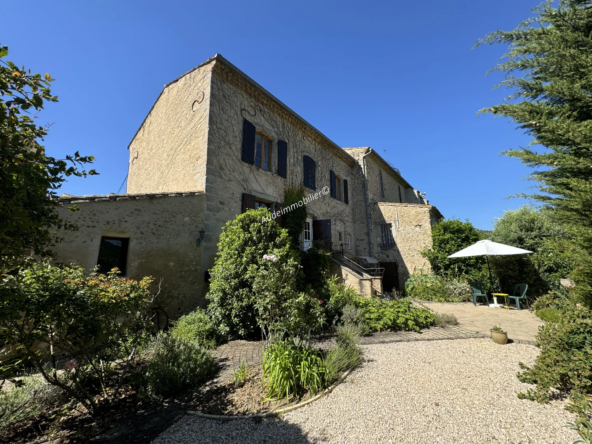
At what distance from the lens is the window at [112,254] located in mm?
5852

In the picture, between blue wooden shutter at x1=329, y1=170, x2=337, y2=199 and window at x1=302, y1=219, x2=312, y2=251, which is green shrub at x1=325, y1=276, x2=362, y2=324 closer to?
window at x1=302, y1=219, x2=312, y2=251

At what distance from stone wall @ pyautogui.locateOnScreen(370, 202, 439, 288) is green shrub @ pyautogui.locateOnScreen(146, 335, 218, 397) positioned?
1154cm

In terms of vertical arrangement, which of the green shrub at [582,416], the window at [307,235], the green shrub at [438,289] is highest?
the window at [307,235]

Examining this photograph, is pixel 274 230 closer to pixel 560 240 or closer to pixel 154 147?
pixel 560 240

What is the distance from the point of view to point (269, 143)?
1011cm

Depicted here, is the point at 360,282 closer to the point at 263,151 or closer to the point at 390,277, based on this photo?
the point at 390,277

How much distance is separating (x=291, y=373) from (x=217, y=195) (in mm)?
5705

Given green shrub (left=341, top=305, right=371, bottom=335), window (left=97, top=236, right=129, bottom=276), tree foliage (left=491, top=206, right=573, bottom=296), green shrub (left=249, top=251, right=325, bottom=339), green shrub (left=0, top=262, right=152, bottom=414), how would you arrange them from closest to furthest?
1. green shrub (left=0, top=262, right=152, bottom=414)
2. green shrub (left=249, top=251, right=325, bottom=339)
3. green shrub (left=341, top=305, right=371, bottom=335)
4. window (left=97, top=236, right=129, bottom=276)
5. tree foliage (left=491, top=206, right=573, bottom=296)

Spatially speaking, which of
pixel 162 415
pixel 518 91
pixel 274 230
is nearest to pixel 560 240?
pixel 518 91

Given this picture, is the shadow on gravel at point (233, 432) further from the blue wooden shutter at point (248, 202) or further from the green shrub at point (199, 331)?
the blue wooden shutter at point (248, 202)

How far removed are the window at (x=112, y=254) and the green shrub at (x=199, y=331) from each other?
214 cm

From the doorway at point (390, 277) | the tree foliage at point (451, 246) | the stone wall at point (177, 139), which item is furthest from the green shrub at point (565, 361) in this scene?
the doorway at point (390, 277)

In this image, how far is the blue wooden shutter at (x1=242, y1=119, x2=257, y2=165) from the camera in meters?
8.73

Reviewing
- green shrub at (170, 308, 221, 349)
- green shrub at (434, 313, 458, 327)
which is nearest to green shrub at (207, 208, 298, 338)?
green shrub at (170, 308, 221, 349)
